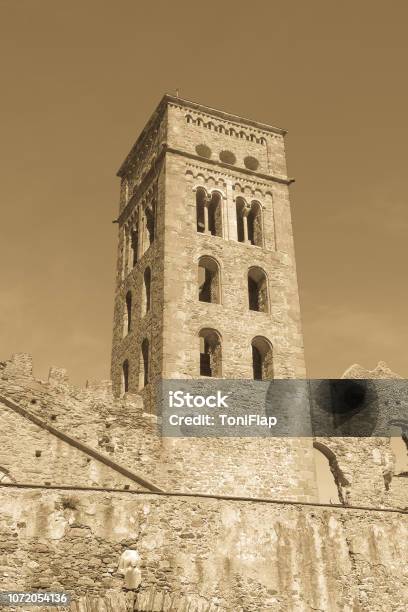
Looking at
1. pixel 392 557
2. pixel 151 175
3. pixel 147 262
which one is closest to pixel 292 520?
pixel 392 557

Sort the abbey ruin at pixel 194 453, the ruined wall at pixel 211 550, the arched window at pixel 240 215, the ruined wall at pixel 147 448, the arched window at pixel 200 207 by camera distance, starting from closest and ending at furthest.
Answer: the ruined wall at pixel 211 550 < the abbey ruin at pixel 194 453 < the ruined wall at pixel 147 448 < the arched window at pixel 200 207 < the arched window at pixel 240 215

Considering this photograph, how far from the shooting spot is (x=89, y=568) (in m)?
9.73

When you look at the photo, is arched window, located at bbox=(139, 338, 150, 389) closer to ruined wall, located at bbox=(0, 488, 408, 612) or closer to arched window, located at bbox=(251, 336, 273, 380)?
Result: arched window, located at bbox=(251, 336, 273, 380)

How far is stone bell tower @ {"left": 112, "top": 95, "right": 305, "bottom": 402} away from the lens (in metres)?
21.9

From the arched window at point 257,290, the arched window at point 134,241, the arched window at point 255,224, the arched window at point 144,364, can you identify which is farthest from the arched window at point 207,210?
the arched window at point 144,364

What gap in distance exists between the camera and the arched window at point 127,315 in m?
25.1

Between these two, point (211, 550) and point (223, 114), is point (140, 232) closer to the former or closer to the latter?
point (223, 114)

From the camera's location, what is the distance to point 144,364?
22.6 metres

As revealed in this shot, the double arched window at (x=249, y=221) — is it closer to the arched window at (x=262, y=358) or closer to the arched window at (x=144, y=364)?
the arched window at (x=262, y=358)

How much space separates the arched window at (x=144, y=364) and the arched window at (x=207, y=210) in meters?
4.87

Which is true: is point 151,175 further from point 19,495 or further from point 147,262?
point 19,495

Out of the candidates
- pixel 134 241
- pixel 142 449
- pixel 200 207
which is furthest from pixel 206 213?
pixel 142 449

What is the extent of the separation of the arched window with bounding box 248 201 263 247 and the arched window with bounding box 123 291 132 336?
519cm

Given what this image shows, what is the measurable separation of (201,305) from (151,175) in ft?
22.4
